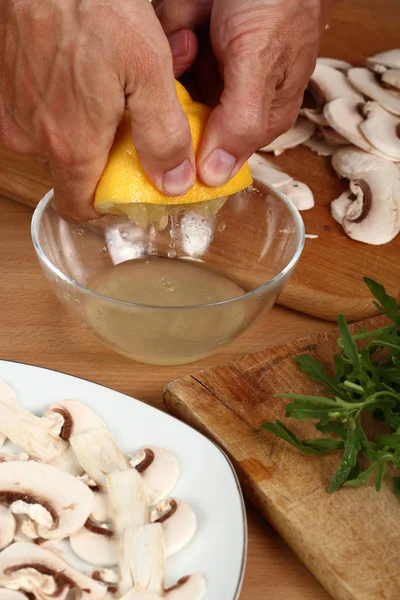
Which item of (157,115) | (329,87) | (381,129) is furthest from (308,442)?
(329,87)

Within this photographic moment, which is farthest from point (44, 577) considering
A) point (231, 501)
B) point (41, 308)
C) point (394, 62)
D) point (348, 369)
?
point (394, 62)

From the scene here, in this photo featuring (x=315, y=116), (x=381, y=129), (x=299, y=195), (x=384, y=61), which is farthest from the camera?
(x=384, y=61)

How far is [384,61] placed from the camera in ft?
6.75

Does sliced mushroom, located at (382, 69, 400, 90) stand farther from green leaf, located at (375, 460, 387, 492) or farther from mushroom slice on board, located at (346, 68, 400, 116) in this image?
green leaf, located at (375, 460, 387, 492)

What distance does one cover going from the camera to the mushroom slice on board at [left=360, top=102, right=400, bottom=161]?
176cm

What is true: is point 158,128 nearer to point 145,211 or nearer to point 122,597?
Answer: point 145,211

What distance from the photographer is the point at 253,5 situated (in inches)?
50.3

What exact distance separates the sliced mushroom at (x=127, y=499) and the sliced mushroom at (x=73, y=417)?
0.11 metres

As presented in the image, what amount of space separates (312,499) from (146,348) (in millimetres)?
360

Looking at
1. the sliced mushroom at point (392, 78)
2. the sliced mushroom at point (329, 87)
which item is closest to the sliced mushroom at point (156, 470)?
the sliced mushroom at point (329, 87)

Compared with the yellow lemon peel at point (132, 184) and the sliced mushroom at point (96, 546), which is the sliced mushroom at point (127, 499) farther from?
the yellow lemon peel at point (132, 184)

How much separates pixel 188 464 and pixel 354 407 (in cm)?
23

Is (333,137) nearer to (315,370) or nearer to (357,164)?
(357,164)

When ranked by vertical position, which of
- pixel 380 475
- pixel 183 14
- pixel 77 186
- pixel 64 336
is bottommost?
pixel 64 336
